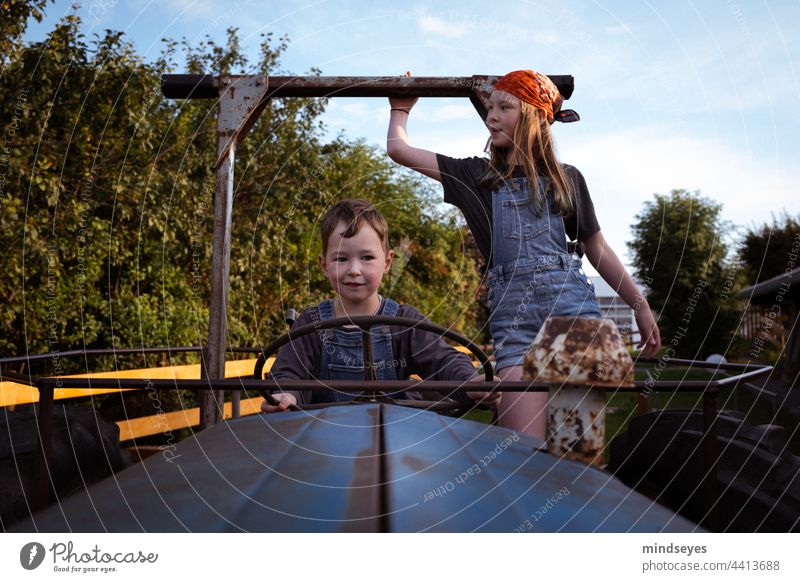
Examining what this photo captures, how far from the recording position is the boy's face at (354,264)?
257 centimetres

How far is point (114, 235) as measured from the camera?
5.68 m

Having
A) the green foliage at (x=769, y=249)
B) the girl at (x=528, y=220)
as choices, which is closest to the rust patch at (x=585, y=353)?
the girl at (x=528, y=220)

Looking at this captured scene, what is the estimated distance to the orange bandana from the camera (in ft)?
7.70

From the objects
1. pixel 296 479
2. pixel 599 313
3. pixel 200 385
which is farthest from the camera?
pixel 599 313

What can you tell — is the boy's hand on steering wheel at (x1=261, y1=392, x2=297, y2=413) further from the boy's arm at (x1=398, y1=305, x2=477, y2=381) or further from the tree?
the tree

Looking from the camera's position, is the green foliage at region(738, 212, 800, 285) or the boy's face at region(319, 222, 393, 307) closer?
the boy's face at region(319, 222, 393, 307)

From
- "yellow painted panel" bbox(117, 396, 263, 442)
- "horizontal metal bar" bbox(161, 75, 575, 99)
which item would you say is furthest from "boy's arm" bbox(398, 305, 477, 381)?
"yellow painted panel" bbox(117, 396, 263, 442)

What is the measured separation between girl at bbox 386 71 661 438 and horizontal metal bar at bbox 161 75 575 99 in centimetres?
6

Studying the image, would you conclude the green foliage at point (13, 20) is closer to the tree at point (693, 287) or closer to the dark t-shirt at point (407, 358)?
the dark t-shirt at point (407, 358)

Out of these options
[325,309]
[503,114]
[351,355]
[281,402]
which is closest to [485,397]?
[281,402]

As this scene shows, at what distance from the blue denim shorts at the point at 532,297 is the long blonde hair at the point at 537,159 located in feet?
0.63
